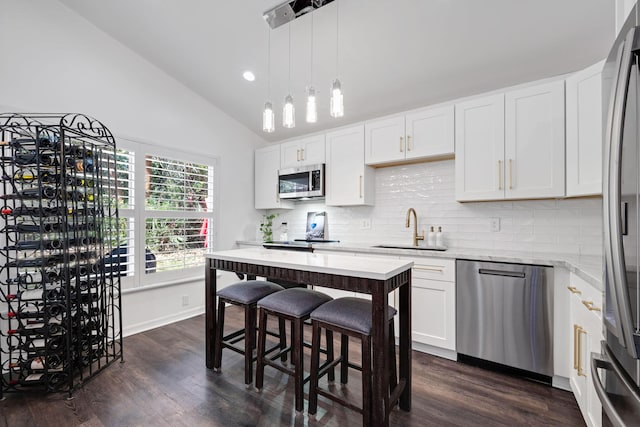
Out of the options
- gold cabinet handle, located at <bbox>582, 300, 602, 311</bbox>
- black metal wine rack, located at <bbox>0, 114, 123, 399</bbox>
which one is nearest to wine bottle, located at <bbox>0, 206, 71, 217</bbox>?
black metal wine rack, located at <bbox>0, 114, 123, 399</bbox>

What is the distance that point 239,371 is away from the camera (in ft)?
7.55

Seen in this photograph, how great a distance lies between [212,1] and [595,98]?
9.83 ft

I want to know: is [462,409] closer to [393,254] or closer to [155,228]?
[393,254]

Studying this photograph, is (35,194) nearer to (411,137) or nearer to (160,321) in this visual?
(160,321)

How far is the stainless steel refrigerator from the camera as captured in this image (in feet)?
2.52

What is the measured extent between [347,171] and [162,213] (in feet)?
7.28

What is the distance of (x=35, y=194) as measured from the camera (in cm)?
204

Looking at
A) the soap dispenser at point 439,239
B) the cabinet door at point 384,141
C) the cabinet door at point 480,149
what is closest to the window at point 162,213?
the cabinet door at point 384,141

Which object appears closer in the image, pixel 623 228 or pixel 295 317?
pixel 623 228

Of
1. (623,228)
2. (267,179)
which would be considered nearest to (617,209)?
(623,228)

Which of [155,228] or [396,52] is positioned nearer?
[396,52]

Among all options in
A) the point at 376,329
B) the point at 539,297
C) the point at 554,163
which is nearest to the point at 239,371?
the point at 376,329

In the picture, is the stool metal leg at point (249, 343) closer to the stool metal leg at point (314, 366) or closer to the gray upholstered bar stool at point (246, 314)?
the gray upholstered bar stool at point (246, 314)

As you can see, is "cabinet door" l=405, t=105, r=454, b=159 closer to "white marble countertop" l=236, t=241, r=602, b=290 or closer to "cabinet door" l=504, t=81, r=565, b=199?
"cabinet door" l=504, t=81, r=565, b=199
